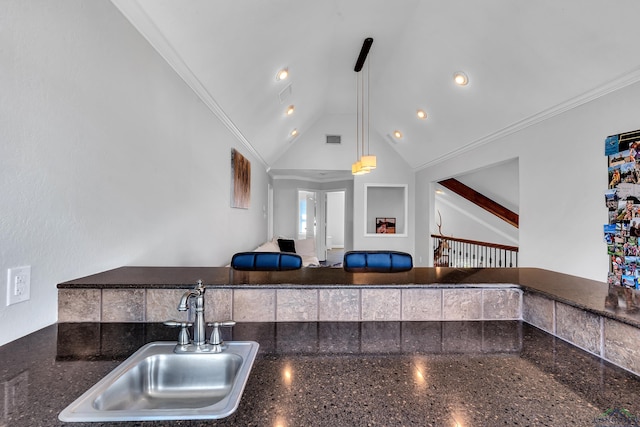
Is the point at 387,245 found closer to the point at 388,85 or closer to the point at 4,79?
the point at 388,85

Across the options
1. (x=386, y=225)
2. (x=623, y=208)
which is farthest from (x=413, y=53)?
(x=386, y=225)

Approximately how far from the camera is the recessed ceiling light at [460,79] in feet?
11.4

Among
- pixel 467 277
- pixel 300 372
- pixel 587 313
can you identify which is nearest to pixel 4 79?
pixel 300 372

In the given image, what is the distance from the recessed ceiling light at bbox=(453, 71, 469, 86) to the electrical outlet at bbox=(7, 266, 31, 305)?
4.05m

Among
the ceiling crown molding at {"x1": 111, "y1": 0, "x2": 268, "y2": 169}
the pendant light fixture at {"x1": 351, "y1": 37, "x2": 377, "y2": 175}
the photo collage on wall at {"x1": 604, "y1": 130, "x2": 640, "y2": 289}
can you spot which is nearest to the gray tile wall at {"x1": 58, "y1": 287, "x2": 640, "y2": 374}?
the ceiling crown molding at {"x1": 111, "y1": 0, "x2": 268, "y2": 169}

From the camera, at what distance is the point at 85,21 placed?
1316 mm

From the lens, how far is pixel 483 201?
645cm

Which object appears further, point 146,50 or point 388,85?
point 388,85

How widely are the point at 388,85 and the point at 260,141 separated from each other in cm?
220

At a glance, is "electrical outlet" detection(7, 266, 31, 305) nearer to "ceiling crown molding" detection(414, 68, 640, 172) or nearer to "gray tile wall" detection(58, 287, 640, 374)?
"gray tile wall" detection(58, 287, 640, 374)

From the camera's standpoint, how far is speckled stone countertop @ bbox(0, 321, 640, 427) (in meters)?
0.64

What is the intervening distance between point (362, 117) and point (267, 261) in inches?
195

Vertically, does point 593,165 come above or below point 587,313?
above

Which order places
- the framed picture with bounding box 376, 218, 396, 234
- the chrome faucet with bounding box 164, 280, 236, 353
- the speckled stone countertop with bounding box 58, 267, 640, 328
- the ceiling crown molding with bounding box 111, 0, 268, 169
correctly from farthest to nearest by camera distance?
1. the framed picture with bounding box 376, 218, 396, 234
2. the ceiling crown molding with bounding box 111, 0, 268, 169
3. the speckled stone countertop with bounding box 58, 267, 640, 328
4. the chrome faucet with bounding box 164, 280, 236, 353
